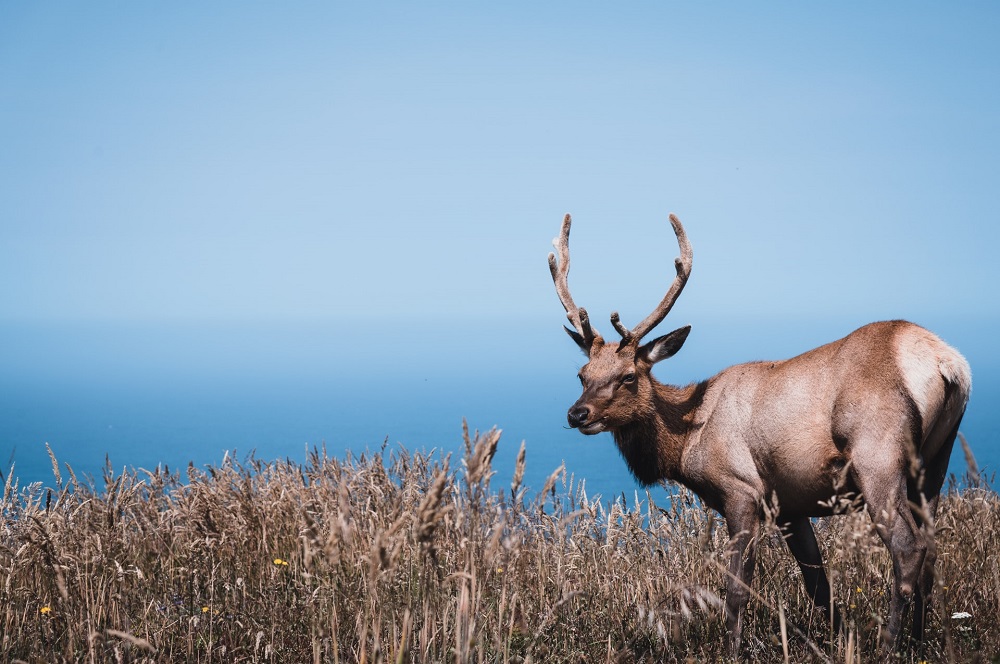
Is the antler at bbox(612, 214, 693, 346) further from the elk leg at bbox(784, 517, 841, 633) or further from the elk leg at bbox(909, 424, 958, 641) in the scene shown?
the elk leg at bbox(909, 424, 958, 641)

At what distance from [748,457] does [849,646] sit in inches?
94.8

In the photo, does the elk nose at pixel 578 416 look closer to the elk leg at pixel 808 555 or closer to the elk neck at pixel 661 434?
the elk neck at pixel 661 434

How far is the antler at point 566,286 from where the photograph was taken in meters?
6.04

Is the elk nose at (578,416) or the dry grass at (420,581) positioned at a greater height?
the elk nose at (578,416)

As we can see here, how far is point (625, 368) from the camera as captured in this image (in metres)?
5.82

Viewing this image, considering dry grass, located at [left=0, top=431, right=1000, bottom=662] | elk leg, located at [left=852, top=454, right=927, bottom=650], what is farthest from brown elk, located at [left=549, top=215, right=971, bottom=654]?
dry grass, located at [left=0, top=431, right=1000, bottom=662]

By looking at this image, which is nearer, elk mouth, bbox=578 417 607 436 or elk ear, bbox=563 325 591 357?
elk mouth, bbox=578 417 607 436

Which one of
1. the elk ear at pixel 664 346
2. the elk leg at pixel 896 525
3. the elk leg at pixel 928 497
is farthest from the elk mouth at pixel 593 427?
the elk leg at pixel 928 497

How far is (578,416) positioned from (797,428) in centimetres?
139

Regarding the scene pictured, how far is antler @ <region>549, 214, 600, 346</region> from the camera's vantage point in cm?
604

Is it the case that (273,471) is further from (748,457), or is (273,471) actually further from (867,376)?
(867,376)

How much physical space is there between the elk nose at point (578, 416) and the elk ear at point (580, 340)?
67cm

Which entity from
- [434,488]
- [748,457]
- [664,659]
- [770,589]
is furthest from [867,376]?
[434,488]

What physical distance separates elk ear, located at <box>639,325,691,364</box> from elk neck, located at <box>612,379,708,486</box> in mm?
211
